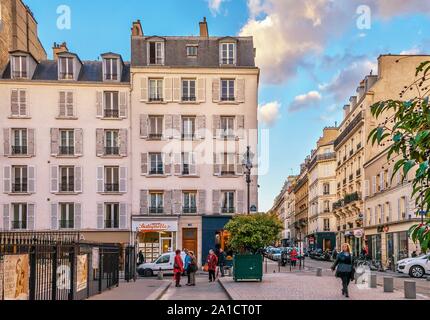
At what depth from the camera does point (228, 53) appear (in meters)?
46.5

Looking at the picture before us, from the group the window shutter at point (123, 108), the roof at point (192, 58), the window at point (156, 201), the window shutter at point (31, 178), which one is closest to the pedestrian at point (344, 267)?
the window at point (156, 201)

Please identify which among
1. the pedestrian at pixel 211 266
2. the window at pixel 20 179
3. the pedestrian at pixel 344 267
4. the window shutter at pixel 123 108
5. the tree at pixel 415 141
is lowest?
the pedestrian at pixel 211 266

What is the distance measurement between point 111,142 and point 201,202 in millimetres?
8422

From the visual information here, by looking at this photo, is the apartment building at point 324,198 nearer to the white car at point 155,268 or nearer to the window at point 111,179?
the window at point 111,179

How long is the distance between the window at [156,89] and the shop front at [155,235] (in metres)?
9.50

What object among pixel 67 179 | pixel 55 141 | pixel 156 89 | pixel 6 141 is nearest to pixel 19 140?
pixel 6 141

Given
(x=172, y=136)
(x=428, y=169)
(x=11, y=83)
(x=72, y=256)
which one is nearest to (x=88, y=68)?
(x=11, y=83)

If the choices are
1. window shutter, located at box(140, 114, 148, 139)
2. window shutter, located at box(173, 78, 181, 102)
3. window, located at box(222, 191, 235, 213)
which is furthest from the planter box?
window shutter, located at box(173, 78, 181, 102)

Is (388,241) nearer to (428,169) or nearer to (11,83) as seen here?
(11,83)

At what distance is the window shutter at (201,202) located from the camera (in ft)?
146

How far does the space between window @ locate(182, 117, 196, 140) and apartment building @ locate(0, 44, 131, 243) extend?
431 cm

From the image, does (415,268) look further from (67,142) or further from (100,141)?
(67,142)

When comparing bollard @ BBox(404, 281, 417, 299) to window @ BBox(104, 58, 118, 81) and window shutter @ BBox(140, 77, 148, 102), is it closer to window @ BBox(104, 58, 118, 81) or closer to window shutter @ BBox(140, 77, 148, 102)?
window shutter @ BBox(140, 77, 148, 102)
